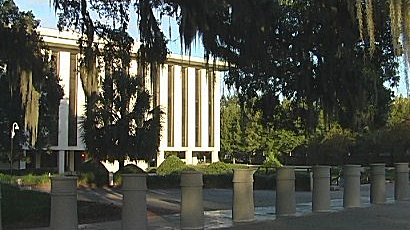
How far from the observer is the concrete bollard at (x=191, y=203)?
1254 centimetres

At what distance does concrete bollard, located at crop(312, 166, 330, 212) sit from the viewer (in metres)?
16.6

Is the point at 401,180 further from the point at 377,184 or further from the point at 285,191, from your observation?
the point at 285,191

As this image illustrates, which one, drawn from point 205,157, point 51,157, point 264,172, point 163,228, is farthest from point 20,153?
Answer: point 205,157

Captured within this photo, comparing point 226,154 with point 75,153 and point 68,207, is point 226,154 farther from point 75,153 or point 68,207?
point 68,207

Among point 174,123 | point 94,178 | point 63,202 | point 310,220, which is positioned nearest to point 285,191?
point 310,220

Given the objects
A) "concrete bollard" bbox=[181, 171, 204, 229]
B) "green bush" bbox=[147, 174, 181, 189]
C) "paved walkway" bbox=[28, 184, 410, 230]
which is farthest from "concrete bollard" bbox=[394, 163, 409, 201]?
"green bush" bbox=[147, 174, 181, 189]

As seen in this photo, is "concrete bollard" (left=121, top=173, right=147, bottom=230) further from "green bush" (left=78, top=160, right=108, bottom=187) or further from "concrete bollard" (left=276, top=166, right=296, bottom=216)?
"green bush" (left=78, top=160, right=108, bottom=187)

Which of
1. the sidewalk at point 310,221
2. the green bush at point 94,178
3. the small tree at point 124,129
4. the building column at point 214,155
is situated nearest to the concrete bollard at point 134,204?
the sidewalk at point 310,221

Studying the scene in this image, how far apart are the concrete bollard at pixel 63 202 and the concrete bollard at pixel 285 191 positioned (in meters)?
6.44

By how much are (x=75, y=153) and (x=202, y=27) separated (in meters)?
59.7

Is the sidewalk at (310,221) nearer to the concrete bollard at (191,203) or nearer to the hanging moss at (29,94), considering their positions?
the concrete bollard at (191,203)

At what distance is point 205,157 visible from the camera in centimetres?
8000

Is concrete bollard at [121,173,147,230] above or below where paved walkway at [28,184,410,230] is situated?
above

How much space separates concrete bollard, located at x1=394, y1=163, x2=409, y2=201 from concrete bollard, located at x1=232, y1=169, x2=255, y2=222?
831 cm
